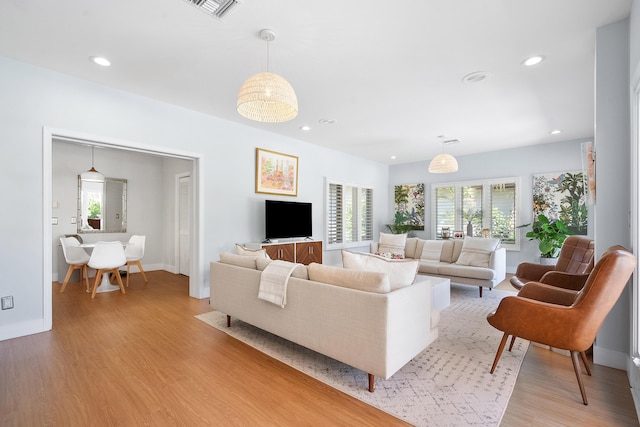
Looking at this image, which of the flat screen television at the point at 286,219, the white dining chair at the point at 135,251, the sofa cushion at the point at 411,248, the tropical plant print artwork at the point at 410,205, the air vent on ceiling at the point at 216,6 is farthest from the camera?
the tropical plant print artwork at the point at 410,205

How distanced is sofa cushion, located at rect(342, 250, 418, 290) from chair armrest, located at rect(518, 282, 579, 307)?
1.26m

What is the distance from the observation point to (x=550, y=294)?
2641 mm

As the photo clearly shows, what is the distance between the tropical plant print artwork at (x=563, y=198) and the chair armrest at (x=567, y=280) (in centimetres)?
369

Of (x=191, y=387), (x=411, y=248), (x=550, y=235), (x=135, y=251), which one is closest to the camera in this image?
(x=191, y=387)

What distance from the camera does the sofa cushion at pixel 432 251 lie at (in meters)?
5.50

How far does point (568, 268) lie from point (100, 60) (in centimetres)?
548

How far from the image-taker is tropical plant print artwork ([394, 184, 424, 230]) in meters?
7.92

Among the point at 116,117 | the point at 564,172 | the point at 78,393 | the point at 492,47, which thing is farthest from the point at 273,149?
the point at 564,172

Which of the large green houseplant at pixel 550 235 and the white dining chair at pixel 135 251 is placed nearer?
the white dining chair at pixel 135 251

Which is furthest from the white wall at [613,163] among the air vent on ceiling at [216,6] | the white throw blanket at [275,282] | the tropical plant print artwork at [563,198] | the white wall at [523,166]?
the white wall at [523,166]

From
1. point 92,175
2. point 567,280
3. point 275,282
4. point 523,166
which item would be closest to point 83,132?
point 92,175

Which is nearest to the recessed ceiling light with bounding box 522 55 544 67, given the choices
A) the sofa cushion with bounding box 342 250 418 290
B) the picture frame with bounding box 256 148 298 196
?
the sofa cushion with bounding box 342 250 418 290

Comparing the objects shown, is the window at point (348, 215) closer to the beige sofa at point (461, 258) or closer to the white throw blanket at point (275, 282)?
the beige sofa at point (461, 258)

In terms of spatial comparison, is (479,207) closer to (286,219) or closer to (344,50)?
(286,219)
